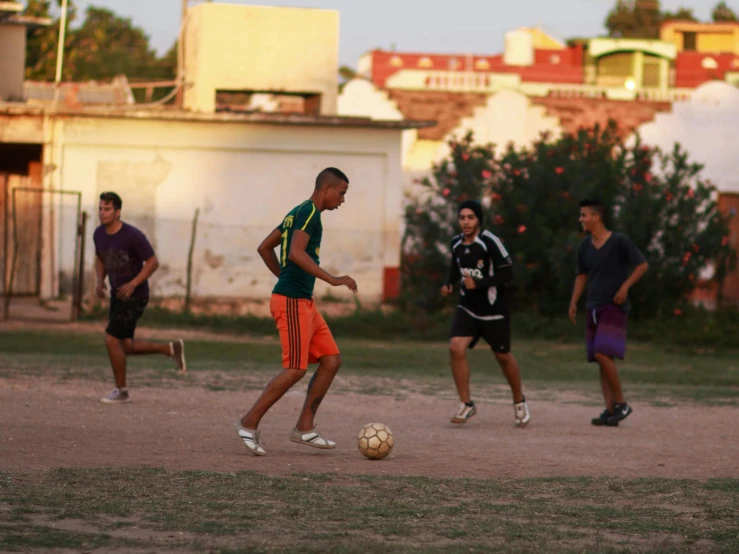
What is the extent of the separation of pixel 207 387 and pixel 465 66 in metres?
42.5

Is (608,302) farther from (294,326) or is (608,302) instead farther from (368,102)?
(368,102)

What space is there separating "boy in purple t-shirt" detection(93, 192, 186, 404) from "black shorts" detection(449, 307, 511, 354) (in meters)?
2.76

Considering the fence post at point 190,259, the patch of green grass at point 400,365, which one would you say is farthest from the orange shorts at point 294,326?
the fence post at point 190,259

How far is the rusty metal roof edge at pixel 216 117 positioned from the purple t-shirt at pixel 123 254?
1251 cm

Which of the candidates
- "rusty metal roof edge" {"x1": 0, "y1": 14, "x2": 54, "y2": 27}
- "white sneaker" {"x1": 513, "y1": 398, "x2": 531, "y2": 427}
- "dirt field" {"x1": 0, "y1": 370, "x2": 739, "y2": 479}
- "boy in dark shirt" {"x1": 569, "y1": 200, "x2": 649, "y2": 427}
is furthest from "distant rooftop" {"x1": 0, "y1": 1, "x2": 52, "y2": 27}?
"white sneaker" {"x1": 513, "y1": 398, "x2": 531, "y2": 427}

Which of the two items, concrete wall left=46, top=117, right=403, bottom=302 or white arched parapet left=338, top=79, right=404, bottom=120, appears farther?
white arched parapet left=338, top=79, right=404, bottom=120

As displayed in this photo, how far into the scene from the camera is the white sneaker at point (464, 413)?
10.8 m

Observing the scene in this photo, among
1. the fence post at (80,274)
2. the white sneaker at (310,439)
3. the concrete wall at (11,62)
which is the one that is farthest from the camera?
the concrete wall at (11,62)

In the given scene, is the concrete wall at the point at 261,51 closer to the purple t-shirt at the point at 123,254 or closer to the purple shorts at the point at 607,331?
the purple t-shirt at the point at 123,254

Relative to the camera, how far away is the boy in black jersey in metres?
10.7

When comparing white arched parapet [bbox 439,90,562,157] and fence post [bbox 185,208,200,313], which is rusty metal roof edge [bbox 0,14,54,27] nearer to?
fence post [bbox 185,208,200,313]

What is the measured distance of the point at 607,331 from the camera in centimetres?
1102

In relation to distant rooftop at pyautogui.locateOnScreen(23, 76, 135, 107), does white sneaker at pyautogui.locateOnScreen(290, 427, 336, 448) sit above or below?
below

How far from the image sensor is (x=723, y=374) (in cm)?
1661
